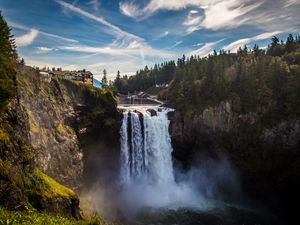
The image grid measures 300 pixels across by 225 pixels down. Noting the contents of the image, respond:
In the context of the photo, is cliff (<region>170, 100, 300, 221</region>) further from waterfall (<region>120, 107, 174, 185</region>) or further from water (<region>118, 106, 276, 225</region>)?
waterfall (<region>120, 107, 174, 185</region>)

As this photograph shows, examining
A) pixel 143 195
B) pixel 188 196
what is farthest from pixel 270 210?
pixel 143 195

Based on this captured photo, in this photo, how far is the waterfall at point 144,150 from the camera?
50812 millimetres

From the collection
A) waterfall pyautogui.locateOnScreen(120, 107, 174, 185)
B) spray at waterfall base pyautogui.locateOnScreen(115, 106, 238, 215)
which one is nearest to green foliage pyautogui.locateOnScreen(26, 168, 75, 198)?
spray at waterfall base pyautogui.locateOnScreen(115, 106, 238, 215)

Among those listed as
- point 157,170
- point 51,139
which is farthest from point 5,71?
point 157,170

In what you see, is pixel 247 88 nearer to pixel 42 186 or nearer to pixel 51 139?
pixel 51 139

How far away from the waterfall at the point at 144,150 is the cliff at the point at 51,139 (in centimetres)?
241

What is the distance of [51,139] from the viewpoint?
3869cm

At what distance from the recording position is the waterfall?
50.8 metres

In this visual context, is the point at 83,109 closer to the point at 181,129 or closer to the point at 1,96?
the point at 181,129

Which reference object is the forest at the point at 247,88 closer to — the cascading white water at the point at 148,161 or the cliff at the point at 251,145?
the cliff at the point at 251,145

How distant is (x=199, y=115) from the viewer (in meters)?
54.4

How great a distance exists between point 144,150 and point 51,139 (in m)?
18.5

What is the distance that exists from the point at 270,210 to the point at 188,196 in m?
13.5

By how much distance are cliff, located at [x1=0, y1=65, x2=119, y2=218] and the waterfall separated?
7.89 feet
